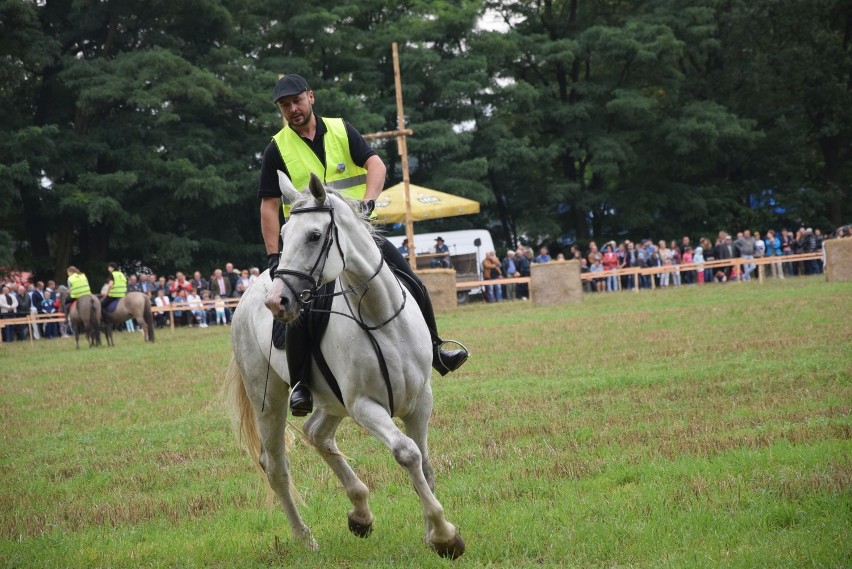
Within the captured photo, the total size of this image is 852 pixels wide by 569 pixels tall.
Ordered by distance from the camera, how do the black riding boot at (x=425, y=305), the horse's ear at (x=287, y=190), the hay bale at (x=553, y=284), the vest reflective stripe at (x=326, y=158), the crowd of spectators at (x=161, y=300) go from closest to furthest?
the horse's ear at (x=287, y=190)
the black riding boot at (x=425, y=305)
the vest reflective stripe at (x=326, y=158)
the hay bale at (x=553, y=284)
the crowd of spectators at (x=161, y=300)

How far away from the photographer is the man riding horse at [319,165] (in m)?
7.38

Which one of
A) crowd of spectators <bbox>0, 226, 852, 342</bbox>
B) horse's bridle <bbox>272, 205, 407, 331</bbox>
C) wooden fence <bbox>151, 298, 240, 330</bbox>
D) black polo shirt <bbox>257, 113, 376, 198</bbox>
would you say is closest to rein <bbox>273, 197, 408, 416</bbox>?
horse's bridle <bbox>272, 205, 407, 331</bbox>

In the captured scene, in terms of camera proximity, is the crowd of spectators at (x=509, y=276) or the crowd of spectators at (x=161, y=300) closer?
the crowd of spectators at (x=161, y=300)

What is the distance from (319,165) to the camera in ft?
25.0

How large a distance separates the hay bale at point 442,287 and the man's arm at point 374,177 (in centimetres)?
2427

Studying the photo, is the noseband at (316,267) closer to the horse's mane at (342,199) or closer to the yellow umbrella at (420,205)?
the horse's mane at (342,199)

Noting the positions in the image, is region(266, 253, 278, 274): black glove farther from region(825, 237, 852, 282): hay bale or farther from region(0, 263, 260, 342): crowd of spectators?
region(0, 263, 260, 342): crowd of spectators

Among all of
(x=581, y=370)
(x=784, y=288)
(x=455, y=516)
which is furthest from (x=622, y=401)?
(x=784, y=288)

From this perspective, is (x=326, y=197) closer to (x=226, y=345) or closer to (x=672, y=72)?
(x=226, y=345)

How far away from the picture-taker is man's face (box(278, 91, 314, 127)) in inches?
290

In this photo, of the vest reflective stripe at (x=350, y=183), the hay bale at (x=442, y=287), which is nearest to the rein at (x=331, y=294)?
the vest reflective stripe at (x=350, y=183)

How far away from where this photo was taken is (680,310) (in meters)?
23.6

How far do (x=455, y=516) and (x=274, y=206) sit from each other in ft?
8.32

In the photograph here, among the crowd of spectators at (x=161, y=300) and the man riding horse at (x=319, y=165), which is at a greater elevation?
the man riding horse at (x=319, y=165)
